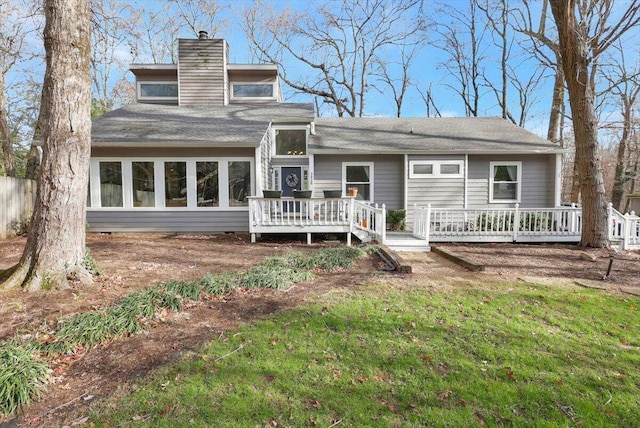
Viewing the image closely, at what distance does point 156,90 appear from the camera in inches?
542

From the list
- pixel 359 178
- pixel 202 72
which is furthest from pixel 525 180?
pixel 202 72

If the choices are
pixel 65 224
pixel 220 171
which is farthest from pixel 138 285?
pixel 220 171

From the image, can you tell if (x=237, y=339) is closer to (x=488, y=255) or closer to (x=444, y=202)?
(x=488, y=255)

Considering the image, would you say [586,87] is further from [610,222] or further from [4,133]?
[4,133]

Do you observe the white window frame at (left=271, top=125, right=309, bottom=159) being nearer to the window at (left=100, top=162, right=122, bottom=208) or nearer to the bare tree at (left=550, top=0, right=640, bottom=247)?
the window at (left=100, top=162, right=122, bottom=208)

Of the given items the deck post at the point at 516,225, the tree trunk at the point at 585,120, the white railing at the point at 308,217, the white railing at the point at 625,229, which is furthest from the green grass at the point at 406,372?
the white railing at the point at 625,229

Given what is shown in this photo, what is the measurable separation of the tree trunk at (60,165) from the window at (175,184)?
520cm

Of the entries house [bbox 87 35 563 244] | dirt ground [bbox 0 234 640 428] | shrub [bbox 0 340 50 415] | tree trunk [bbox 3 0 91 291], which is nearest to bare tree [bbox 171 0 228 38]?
house [bbox 87 35 563 244]

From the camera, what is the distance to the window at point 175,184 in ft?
30.8

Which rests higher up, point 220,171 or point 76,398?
point 220,171

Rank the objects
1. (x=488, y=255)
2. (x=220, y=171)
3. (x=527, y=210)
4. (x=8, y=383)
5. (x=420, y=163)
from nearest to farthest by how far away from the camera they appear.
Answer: (x=8, y=383), (x=488, y=255), (x=527, y=210), (x=220, y=171), (x=420, y=163)

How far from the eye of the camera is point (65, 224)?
13.5 ft

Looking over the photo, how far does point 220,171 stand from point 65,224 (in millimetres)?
5502

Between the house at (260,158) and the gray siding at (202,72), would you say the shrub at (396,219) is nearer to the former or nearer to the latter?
the house at (260,158)
